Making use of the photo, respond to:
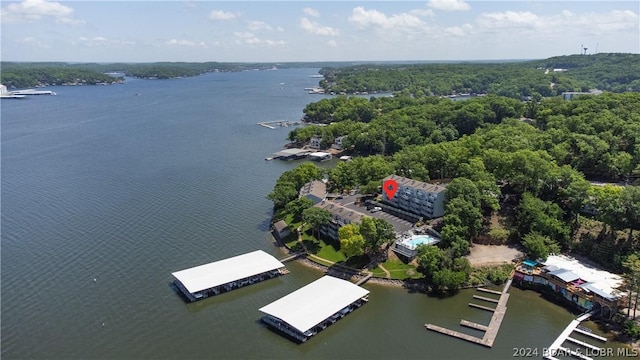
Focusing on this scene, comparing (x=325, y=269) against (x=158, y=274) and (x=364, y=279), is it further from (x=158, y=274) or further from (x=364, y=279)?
(x=158, y=274)

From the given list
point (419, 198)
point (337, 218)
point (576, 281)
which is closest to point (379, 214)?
point (419, 198)

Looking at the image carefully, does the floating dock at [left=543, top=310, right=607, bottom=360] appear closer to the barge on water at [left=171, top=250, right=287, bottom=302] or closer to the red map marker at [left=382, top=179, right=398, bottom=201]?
the barge on water at [left=171, top=250, right=287, bottom=302]

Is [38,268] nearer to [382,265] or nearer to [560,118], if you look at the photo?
[382,265]

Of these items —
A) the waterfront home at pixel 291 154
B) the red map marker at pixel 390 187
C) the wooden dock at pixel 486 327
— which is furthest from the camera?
the waterfront home at pixel 291 154

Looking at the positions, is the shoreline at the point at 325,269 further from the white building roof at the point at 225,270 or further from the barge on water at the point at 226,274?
the white building roof at the point at 225,270

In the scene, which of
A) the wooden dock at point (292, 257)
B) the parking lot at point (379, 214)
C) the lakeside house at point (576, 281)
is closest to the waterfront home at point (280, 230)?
the wooden dock at point (292, 257)

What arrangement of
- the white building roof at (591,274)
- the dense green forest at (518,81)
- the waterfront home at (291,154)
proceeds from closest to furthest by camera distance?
the white building roof at (591,274)
the waterfront home at (291,154)
the dense green forest at (518,81)

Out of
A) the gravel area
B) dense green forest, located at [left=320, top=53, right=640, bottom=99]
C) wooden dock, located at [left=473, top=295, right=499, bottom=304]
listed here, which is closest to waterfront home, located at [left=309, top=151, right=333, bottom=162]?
the gravel area
